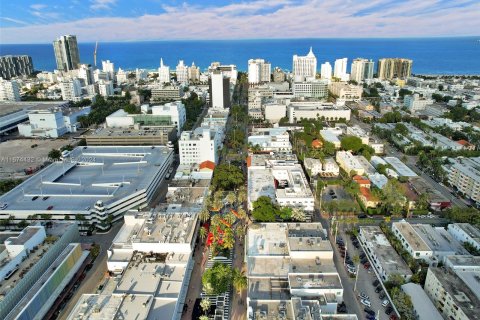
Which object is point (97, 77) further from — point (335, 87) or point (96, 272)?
point (96, 272)

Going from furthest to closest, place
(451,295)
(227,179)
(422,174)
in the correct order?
(422,174), (227,179), (451,295)

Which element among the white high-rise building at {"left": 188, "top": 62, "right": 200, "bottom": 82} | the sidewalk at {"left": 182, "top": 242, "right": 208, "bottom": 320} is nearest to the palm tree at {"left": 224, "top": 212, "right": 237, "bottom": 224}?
the sidewalk at {"left": 182, "top": 242, "right": 208, "bottom": 320}

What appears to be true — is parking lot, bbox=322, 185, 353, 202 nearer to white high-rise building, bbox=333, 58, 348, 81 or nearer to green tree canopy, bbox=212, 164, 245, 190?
green tree canopy, bbox=212, 164, 245, 190

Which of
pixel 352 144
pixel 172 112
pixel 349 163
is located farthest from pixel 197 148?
pixel 352 144

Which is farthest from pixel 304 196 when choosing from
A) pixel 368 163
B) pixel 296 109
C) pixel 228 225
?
pixel 296 109

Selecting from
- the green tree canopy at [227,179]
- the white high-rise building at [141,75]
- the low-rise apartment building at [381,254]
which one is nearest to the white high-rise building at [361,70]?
the white high-rise building at [141,75]

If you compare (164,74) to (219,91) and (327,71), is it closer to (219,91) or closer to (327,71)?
(219,91)

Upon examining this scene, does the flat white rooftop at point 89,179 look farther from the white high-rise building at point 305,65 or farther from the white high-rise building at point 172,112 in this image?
the white high-rise building at point 305,65
